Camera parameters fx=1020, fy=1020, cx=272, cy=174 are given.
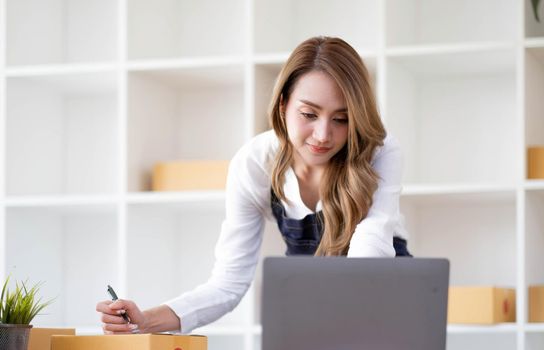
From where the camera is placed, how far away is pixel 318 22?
3543 mm

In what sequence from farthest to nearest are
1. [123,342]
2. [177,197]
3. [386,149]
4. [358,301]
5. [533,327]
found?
[177,197] < [533,327] < [386,149] < [123,342] < [358,301]

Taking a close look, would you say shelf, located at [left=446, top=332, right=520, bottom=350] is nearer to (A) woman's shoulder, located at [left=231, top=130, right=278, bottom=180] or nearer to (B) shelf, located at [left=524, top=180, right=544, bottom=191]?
(B) shelf, located at [left=524, top=180, right=544, bottom=191]

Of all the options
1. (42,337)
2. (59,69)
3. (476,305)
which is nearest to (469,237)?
(476,305)

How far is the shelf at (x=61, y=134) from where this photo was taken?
344cm

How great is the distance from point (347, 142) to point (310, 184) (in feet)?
0.69

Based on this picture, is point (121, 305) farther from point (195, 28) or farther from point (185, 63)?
point (195, 28)

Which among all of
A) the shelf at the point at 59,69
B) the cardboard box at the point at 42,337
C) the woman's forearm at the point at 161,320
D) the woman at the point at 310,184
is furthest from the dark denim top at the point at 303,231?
the shelf at the point at 59,69

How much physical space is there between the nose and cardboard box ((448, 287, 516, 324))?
107 centimetres

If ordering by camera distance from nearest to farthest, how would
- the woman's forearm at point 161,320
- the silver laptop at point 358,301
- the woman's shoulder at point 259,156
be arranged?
the silver laptop at point 358,301 < the woman's forearm at point 161,320 < the woman's shoulder at point 259,156

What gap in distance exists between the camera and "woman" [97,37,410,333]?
2090 mm

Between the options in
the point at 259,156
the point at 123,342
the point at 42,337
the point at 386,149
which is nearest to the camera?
the point at 123,342

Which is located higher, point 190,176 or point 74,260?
point 190,176

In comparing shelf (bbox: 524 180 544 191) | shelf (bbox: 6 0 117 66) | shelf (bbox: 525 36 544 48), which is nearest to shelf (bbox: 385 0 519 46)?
shelf (bbox: 525 36 544 48)

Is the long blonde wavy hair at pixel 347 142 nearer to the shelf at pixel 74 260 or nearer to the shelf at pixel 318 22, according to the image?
the shelf at pixel 318 22
